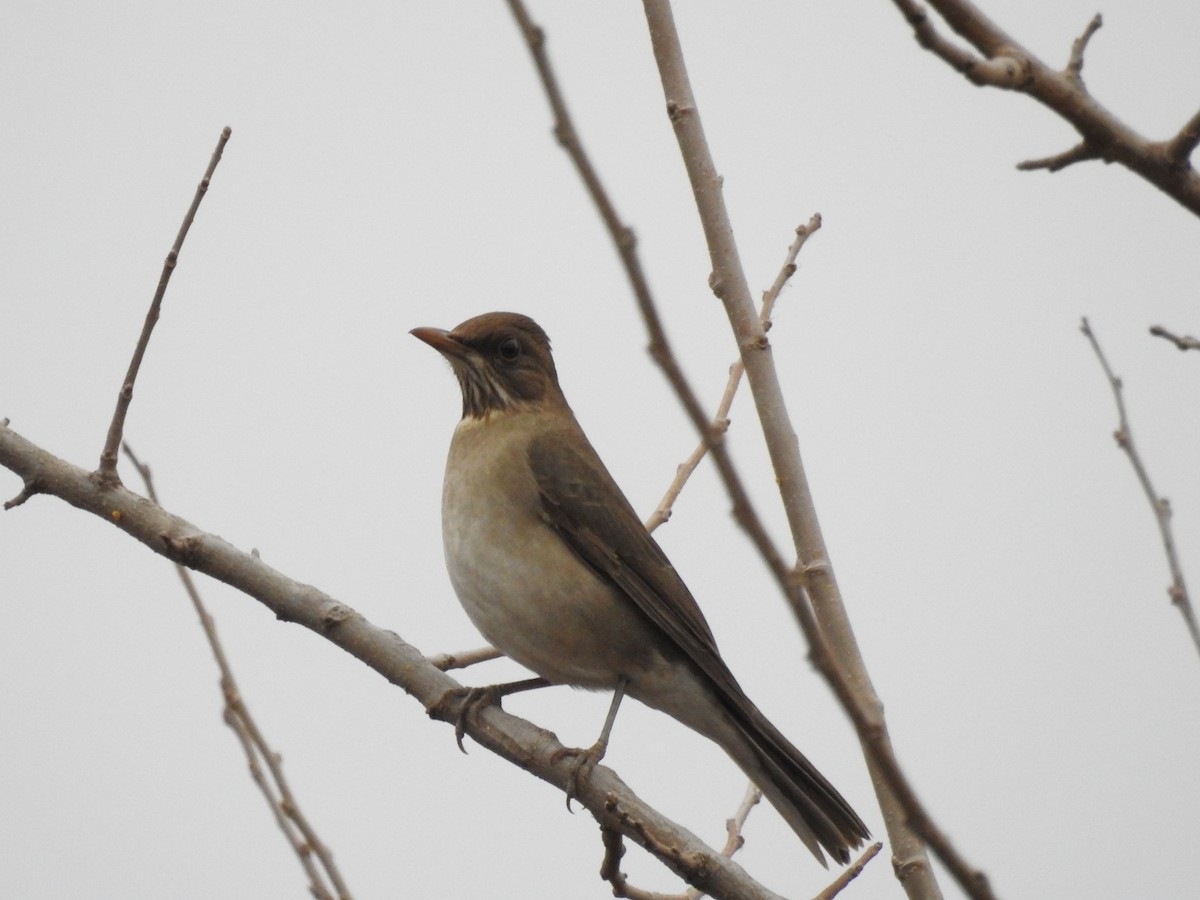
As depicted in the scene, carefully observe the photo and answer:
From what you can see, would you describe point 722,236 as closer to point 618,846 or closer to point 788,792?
point 618,846

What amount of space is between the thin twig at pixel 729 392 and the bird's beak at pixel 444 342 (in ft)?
5.26

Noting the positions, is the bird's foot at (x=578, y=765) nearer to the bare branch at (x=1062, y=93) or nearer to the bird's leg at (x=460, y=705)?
the bird's leg at (x=460, y=705)

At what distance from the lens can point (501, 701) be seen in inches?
206

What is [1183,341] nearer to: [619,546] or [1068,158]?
[1068,158]

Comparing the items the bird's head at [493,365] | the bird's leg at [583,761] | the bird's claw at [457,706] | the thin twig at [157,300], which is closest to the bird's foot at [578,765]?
the bird's leg at [583,761]

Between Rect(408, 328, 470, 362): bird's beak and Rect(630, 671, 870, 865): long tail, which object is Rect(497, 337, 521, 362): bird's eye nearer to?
Rect(408, 328, 470, 362): bird's beak

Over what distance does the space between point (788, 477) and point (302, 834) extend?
1931 mm

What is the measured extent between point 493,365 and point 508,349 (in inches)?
4.8

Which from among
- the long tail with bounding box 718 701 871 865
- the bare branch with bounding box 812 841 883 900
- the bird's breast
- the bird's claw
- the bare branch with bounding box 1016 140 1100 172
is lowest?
the bare branch with bounding box 812 841 883 900

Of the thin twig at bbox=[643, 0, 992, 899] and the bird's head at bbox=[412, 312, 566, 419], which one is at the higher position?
the bird's head at bbox=[412, 312, 566, 419]

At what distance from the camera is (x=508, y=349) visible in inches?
279

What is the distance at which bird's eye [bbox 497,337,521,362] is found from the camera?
7066mm

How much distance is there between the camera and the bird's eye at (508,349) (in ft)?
23.2

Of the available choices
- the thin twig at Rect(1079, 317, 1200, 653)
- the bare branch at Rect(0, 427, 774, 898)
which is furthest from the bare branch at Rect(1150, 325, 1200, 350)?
the bare branch at Rect(0, 427, 774, 898)
